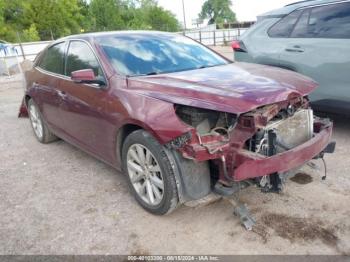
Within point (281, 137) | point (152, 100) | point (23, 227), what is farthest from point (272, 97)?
point (23, 227)

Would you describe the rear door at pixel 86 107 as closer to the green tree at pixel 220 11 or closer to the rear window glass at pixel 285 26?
the rear window glass at pixel 285 26

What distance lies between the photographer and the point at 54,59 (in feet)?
16.2

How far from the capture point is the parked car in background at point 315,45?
15.0 feet

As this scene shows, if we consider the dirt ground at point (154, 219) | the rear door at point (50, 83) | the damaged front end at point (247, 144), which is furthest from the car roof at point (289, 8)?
the rear door at point (50, 83)

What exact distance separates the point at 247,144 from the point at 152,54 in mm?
1608

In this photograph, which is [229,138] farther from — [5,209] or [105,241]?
[5,209]

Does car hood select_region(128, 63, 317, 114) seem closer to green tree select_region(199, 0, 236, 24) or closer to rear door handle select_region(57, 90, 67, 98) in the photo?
rear door handle select_region(57, 90, 67, 98)

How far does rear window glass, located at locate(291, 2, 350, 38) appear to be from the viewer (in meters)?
4.61

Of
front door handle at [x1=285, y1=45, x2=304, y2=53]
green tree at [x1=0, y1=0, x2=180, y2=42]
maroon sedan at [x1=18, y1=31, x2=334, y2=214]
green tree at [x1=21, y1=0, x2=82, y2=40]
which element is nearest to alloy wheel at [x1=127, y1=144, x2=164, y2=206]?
maroon sedan at [x1=18, y1=31, x2=334, y2=214]

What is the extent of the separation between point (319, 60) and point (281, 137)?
2177 mm

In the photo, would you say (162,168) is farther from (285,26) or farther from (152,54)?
(285,26)

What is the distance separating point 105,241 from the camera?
3.03 m

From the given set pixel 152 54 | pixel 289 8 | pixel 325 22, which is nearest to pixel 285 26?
pixel 289 8

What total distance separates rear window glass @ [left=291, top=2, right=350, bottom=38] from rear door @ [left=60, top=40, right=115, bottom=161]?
9.75 feet
